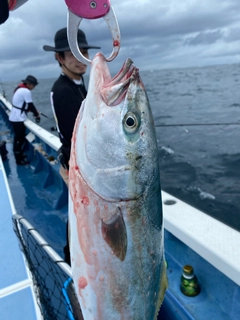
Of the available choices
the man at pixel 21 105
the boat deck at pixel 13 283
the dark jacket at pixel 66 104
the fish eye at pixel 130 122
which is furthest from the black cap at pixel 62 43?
the man at pixel 21 105

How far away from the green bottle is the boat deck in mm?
1290

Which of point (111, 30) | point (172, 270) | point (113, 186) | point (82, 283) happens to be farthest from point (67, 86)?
point (172, 270)

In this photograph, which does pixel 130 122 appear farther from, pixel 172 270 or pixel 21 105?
pixel 21 105

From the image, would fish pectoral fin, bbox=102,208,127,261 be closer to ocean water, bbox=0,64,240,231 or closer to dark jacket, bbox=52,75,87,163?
dark jacket, bbox=52,75,87,163

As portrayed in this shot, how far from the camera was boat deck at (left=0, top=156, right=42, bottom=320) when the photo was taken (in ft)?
6.18

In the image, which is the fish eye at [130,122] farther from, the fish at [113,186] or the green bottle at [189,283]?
the green bottle at [189,283]

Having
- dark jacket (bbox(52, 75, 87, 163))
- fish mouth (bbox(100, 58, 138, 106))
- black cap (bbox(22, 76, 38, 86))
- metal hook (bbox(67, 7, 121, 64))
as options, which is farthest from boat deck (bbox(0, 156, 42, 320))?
black cap (bbox(22, 76, 38, 86))

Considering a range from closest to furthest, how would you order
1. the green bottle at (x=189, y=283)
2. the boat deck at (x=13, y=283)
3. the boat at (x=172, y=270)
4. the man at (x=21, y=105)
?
the boat deck at (x=13, y=283)
the boat at (x=172, y=270)
the green bottle at (x=189, y=283)
the man at (x=21, y=105)

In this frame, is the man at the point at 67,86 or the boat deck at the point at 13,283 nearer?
the boat deck at the point at 13,283

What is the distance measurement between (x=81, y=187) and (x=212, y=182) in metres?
7.43

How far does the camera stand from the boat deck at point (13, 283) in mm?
1885

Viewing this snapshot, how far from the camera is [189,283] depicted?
2.51 metres

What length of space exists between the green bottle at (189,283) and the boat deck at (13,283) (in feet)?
4.23

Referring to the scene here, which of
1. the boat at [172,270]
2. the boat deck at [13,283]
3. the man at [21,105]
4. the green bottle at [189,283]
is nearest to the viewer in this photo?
the boat deck at [13,283]
